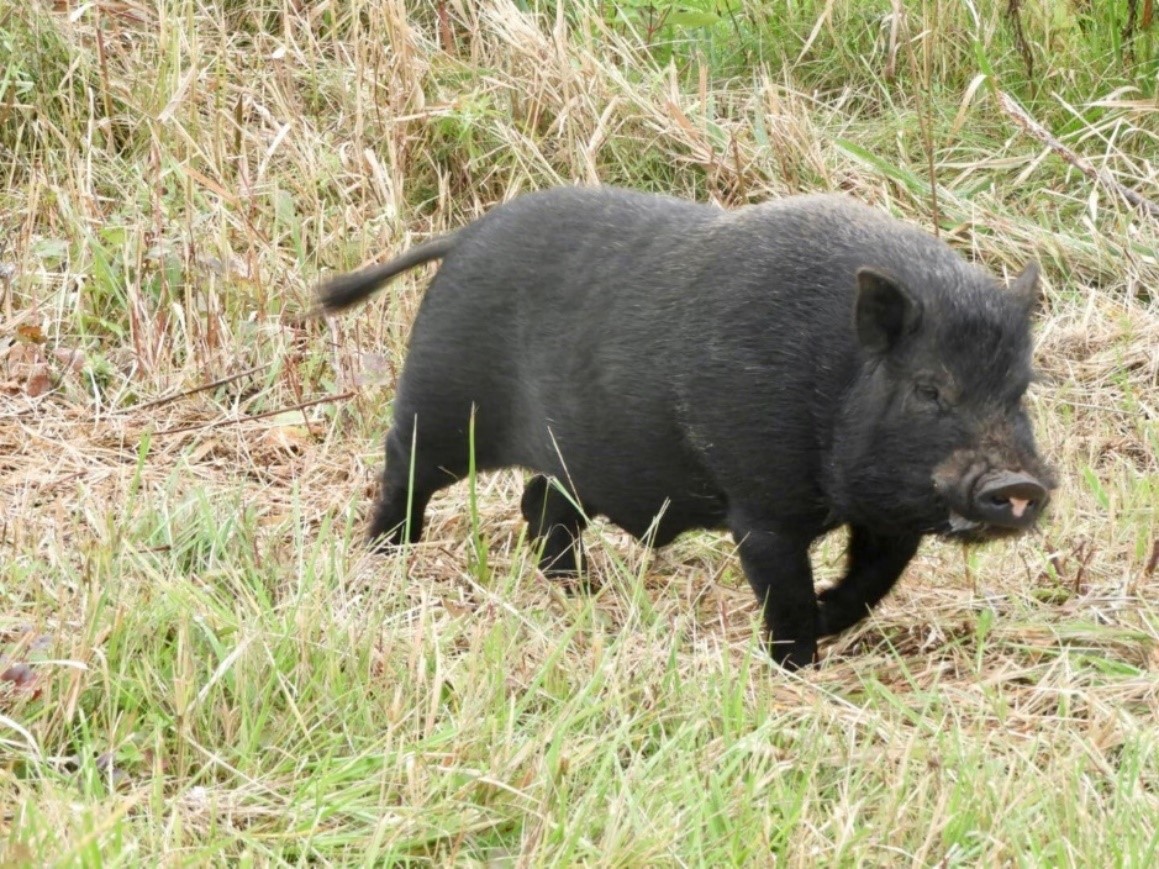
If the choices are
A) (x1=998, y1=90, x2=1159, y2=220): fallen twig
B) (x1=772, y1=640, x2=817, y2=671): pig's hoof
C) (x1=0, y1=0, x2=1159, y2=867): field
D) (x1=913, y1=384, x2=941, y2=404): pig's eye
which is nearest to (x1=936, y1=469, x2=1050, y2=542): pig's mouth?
(x1=913, y1=384, x2=941, y2=404): pig's eye

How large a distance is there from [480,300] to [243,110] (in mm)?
2183

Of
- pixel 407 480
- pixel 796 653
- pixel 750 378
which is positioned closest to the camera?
pixel 750 378

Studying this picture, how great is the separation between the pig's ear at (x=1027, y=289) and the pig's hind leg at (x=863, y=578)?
Result: 549mm

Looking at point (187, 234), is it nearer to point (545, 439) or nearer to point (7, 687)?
point (545, 439)

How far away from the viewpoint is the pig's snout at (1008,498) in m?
3.57

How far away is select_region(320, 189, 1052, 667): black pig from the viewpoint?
3.74 metres

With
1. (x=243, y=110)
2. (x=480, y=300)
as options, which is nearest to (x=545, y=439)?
(x=480, y=300)

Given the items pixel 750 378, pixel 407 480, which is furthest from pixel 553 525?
pixel 750 378

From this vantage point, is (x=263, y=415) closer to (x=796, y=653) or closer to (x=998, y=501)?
(x=796, y=653)

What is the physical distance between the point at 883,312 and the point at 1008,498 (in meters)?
0.45

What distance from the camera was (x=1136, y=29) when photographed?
656 cm

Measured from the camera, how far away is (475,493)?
14.7 ft

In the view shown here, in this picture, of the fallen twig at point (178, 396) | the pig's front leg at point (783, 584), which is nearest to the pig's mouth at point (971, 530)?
the pig's front leg at point (783, 584)

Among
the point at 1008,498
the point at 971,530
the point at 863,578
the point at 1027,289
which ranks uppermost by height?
the point at 1027,289
